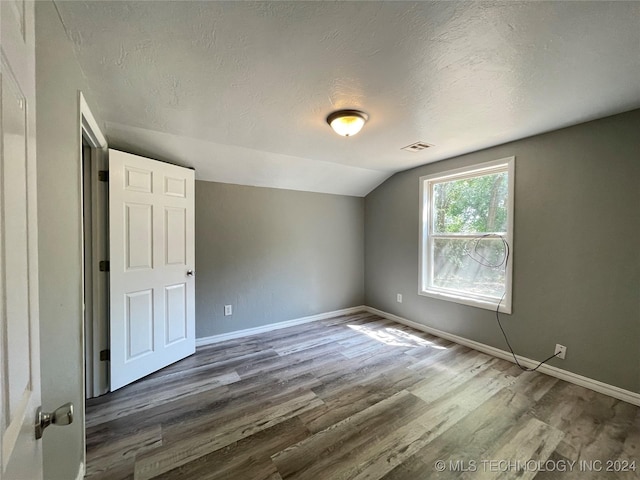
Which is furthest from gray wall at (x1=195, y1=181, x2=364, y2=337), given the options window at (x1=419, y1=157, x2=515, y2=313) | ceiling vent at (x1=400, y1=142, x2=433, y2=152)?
ceiling vent at (x1=400, y1=142, x2=433, y2=152)

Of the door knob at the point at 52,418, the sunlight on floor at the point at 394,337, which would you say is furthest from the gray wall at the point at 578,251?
the door knob at the point at 52,418

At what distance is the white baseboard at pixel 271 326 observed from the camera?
10.3 feet

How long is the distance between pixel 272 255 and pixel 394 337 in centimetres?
191

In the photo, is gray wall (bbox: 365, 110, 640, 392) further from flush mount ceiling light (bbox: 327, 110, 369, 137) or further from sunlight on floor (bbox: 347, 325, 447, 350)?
flush mount ceiling light (bbox: 327, 110, 369, 137)

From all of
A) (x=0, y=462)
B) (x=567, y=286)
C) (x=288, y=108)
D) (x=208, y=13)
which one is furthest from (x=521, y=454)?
(x=208, y=13)

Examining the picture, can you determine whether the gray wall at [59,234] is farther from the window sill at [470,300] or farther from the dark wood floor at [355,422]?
the window sill at [470,300]

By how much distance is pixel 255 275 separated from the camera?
3480 mm

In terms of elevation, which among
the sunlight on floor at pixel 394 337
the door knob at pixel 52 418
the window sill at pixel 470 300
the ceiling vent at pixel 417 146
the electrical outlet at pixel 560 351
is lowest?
the sunlight on floor at pixel 394 337

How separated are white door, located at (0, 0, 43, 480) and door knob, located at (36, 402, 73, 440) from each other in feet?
0.08

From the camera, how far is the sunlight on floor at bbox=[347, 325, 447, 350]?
310cm

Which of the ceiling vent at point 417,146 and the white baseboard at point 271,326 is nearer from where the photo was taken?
the ceiling vent at point 417,146

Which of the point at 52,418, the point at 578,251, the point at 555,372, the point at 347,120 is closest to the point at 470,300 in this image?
the point at 555,372

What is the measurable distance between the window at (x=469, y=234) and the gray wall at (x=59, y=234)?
134 inches

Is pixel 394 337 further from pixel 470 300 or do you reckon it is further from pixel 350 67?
pixel 350 67
